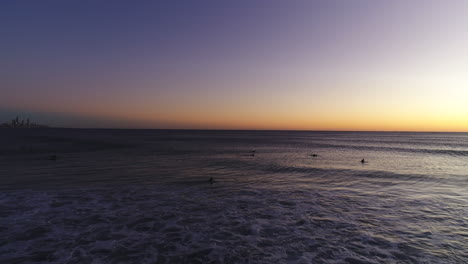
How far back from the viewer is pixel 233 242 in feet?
32.4

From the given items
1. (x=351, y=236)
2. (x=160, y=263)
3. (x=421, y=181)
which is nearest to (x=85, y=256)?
(x=160, y=263)

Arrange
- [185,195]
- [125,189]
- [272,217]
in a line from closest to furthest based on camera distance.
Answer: [272,217] → [185,195] → [125,189]

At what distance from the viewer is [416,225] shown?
38.5 ft

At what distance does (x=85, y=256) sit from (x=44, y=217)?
18.0ft

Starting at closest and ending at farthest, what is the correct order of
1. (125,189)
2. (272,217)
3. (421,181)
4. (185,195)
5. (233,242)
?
(233,242) < (272,217) < (185,195) < (125,189) < (421,181)

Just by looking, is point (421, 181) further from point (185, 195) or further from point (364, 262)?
point (185, 195)

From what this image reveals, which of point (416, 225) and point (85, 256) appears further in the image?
point (416, 225)

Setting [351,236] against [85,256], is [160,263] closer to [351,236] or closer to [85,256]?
[85,256]

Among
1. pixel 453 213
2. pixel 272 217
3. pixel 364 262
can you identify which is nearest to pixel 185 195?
pixel 272 217

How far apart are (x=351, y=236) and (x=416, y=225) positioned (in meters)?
3.88

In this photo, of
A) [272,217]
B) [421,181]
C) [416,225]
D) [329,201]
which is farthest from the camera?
[421,181]

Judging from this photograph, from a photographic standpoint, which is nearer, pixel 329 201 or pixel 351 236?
pixel 351 236

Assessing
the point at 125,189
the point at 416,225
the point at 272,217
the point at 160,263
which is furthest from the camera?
the point at 125,189

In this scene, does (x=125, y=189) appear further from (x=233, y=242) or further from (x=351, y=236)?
(x=351, y=236)
